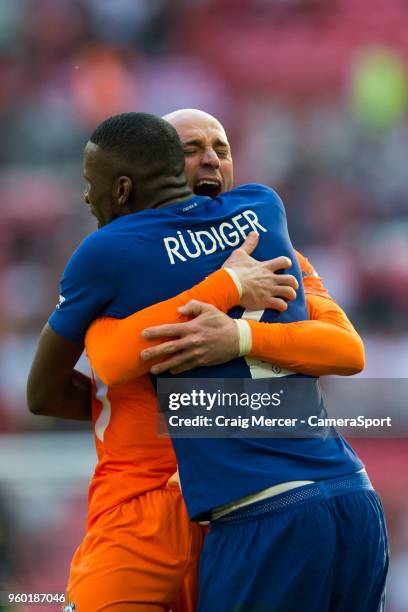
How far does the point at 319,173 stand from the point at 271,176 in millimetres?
415

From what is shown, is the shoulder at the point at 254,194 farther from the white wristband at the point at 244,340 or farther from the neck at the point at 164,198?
the white wristband at the point at 244,340

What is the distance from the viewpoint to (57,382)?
252 centimetres

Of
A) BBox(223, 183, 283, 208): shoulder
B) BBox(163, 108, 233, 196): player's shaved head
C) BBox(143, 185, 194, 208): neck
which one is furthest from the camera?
BBox(163, 108, 233, 196): player's shaved head

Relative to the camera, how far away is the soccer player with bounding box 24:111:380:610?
235 centimetres

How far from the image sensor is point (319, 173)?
25.7 ft

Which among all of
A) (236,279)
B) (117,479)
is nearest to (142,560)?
(117,479)

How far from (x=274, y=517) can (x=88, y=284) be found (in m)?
0.66

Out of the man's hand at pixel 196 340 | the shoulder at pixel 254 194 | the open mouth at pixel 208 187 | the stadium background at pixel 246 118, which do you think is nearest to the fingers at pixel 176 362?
the man's hand at pixel 196 340

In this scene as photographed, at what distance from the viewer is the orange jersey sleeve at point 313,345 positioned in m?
2.29

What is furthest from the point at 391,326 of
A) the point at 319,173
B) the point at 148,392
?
the point at 148,392

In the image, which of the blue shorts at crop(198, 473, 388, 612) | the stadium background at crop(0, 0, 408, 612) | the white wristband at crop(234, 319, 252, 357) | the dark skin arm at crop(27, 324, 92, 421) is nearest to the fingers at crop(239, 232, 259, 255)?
the white wristband at crop(234, 319, 252, 357)

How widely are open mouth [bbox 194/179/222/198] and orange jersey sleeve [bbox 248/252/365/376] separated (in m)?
0.56

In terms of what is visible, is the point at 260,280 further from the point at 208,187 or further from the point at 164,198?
the point at 208,187

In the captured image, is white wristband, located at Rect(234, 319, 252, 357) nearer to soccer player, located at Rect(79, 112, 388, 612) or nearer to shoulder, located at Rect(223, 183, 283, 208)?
soccer player, located at Rect(79, 112, 388, 612)
